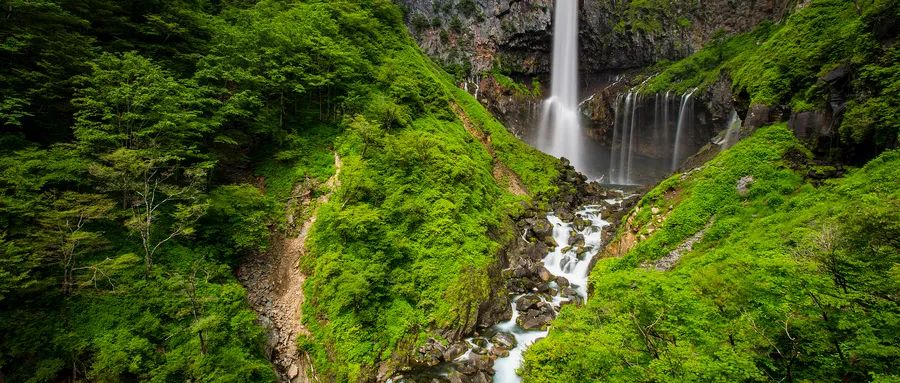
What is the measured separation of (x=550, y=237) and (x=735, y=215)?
9.18 metres

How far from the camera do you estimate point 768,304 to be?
6719mm

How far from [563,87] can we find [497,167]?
92.3ft

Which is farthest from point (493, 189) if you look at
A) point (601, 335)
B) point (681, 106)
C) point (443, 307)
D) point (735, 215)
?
point (681, 106)

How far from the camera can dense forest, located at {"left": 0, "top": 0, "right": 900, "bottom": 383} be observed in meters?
6.76

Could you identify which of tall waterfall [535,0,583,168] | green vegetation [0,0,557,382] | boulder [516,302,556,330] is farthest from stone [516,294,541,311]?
tall waterfall [535,0,583,168]

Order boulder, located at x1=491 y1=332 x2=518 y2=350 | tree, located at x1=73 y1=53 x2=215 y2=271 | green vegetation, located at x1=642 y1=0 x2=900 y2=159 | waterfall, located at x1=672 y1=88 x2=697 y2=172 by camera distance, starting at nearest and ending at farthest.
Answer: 1. tree, located at x1=73 y1=53 x2=215 y2=271
2. green vegetation, located at x1=642 y1=0 x2=900 y2=159
3. boulder, located at x1=491 y1=332 x2=518 y2=350
4. waterfall, located at x1=672 y1=88 x2=697 y2=172

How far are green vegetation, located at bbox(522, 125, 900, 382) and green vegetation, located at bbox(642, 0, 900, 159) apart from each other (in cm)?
167

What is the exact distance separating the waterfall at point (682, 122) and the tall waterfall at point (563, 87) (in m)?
10.8

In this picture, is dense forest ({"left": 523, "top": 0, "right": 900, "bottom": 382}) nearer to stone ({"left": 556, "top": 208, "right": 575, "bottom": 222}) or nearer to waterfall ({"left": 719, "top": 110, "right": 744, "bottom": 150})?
waterfall ({"left": 719, "top": 110, "right": 744, "bottom": 150})

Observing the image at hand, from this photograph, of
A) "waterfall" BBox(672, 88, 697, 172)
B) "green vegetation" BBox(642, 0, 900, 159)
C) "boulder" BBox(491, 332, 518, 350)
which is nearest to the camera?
"green vegetation" BBox(642, 0, 900, 159)

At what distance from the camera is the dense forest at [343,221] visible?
22.2 ft

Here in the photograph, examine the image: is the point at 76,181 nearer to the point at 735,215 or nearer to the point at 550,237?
the point at 550,237

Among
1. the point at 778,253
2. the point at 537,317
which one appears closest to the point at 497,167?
the point at 537,317

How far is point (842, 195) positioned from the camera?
9.84 meters
